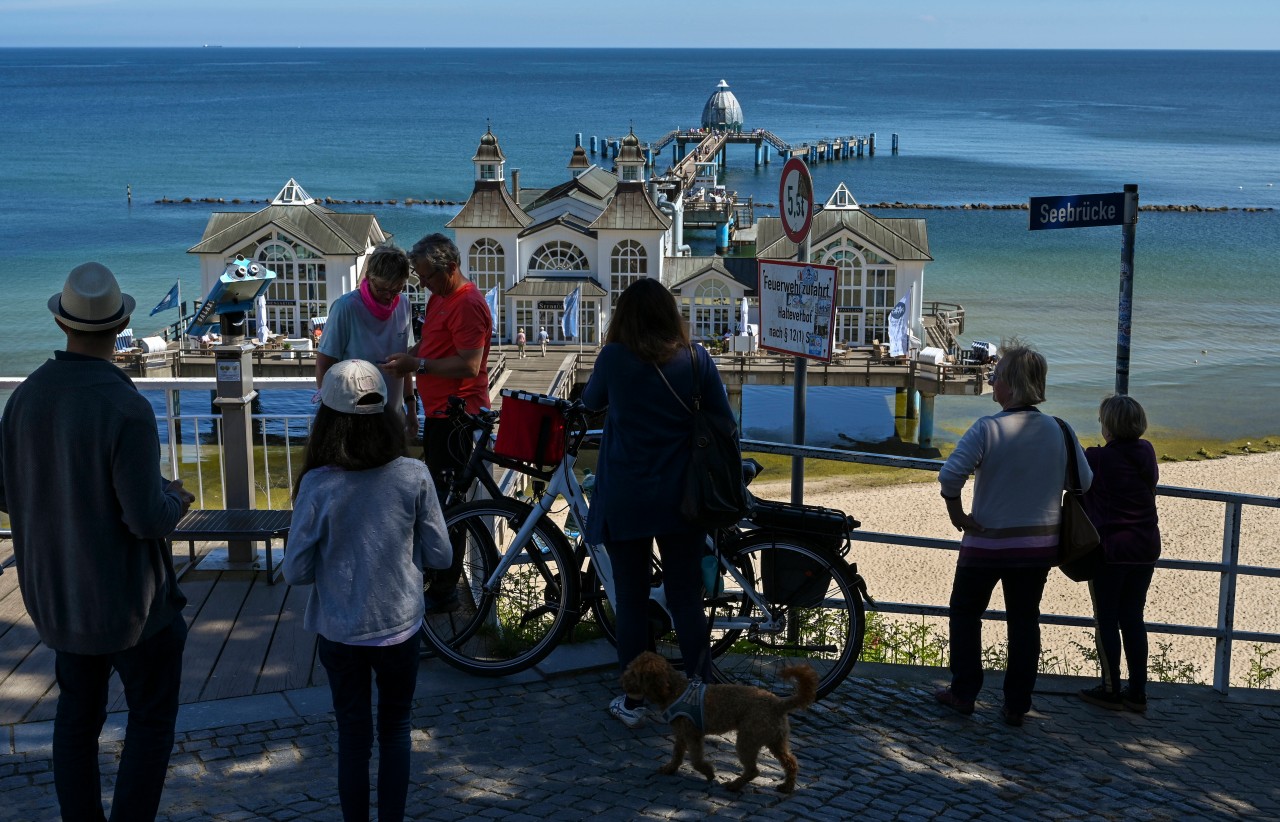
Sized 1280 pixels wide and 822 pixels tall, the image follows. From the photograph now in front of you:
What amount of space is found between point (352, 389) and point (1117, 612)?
3387mm

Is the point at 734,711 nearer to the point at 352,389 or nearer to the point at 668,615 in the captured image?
the point at 668,615

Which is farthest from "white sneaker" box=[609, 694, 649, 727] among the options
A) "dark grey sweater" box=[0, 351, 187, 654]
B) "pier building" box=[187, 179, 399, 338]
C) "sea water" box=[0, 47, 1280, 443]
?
"pier building" box=[187, 179, 399, 338]

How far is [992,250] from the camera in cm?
6269

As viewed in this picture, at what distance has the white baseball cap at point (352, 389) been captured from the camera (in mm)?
3424

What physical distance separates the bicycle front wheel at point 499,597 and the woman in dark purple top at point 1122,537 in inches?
83.1

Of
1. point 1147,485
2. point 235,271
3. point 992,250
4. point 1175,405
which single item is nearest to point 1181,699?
point 1147,485

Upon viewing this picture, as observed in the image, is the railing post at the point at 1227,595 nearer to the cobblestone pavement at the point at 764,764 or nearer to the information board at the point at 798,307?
the cobblestone pavement at the point at 764,764

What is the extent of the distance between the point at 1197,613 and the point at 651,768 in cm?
1220

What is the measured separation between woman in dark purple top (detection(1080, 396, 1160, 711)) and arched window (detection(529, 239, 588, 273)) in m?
28.1

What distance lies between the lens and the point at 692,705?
4.18 meters

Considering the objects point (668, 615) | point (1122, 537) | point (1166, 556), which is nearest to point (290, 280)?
point (1166, 556)

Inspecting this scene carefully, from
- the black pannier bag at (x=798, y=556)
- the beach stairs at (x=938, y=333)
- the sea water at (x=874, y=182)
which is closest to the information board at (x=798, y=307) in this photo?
the black pannier bag at (x=798, y=556)

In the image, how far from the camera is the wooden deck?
15.9ft

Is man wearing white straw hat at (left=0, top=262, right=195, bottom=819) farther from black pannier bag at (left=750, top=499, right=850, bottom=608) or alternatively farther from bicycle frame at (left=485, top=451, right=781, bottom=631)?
black pannier bag at (left=750, top=499, right=850, bottom=608)
